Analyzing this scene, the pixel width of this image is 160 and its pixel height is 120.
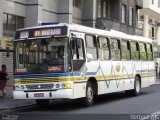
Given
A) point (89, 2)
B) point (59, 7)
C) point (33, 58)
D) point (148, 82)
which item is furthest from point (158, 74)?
point (33, 58)

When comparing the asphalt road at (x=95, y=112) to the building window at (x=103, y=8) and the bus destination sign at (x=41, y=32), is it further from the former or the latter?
the building window at (x=103, y=8)

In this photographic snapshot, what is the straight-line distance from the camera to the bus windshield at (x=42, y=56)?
16484 mm

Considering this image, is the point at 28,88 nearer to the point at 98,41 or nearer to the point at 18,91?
the point at 18,91

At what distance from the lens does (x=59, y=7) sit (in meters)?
34.6

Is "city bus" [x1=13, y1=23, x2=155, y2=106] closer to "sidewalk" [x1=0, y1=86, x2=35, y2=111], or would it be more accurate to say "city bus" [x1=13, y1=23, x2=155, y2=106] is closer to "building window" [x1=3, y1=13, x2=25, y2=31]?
"sidewalk" [x1=0, y1=86, x2=35, y2=111]

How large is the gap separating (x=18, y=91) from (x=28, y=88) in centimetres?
44

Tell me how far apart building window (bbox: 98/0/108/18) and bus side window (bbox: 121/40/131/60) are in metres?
18.7

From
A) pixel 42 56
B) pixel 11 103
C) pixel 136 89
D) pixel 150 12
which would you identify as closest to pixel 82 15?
pixel 136 89

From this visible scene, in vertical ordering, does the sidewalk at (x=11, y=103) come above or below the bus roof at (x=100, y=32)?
below

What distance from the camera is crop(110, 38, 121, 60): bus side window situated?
20.6 m

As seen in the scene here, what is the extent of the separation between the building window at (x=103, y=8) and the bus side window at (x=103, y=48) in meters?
21.3

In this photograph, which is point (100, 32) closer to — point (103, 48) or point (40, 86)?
point (103, 48)

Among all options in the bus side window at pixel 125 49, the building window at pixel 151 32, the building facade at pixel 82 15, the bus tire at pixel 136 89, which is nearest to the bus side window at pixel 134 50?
the bus side window at pixel 125 49

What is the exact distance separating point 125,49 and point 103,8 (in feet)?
68.5
